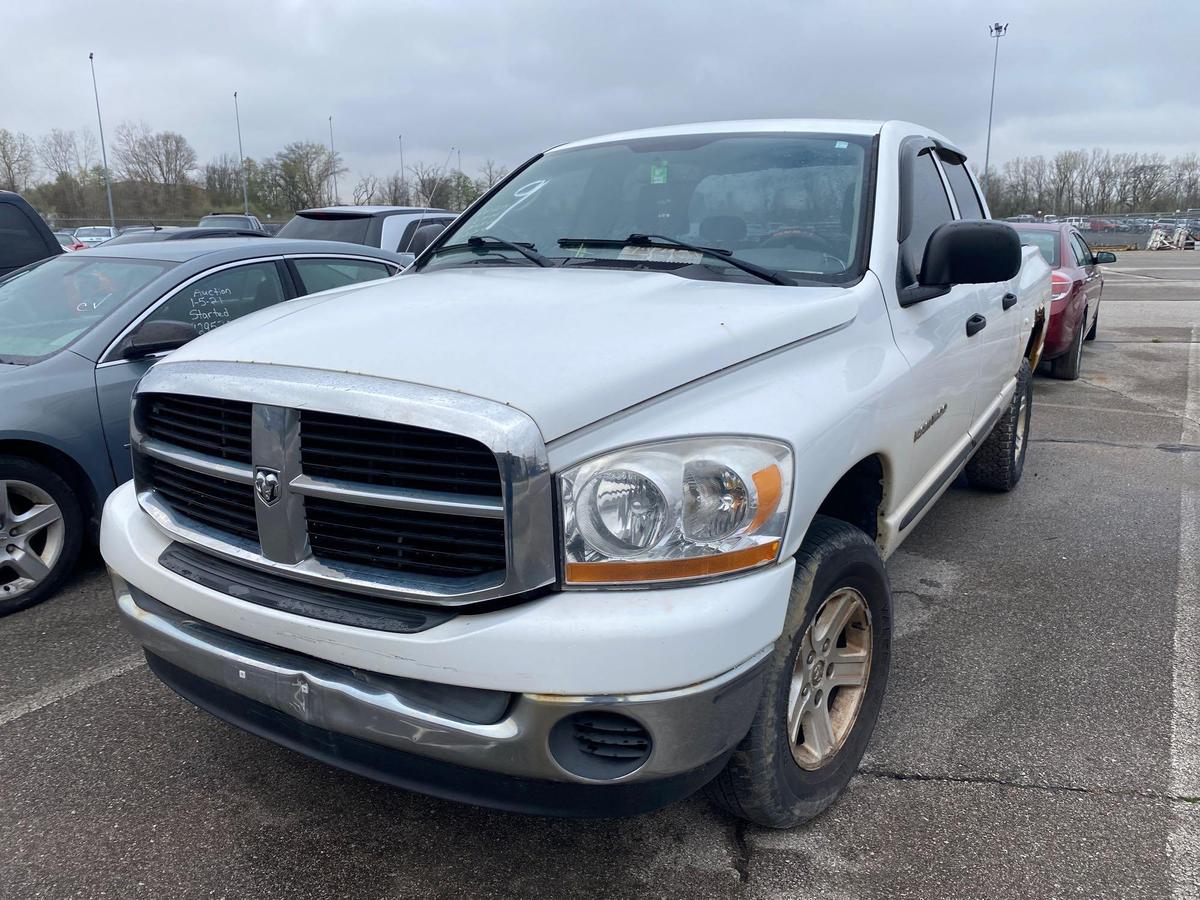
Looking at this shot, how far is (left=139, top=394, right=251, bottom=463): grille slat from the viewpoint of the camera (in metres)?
2.19

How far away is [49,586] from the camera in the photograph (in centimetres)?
411

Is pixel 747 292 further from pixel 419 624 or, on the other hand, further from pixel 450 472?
pixel 419 624

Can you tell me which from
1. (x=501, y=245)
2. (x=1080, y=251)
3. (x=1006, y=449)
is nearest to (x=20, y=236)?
(x=501, y=245)

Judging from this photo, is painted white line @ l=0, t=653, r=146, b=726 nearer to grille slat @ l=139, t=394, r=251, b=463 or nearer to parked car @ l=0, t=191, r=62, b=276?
grille slat @ l=139, t=394, r=251, b=463

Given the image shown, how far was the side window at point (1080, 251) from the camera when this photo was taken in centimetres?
1024

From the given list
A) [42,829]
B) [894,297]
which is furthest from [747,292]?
[42,829]

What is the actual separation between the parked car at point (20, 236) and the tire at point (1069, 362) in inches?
367

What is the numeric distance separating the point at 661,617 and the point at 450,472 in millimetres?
527

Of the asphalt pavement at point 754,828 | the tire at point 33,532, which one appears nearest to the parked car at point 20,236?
the tire at point 33,532

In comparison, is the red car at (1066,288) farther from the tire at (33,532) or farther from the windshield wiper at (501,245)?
the tire at (33,532)

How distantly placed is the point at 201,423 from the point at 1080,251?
10.8 metres

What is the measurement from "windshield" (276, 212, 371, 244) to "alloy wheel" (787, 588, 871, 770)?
287 inches

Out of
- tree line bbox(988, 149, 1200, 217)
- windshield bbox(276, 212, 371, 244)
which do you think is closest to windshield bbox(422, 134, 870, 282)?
windshield bbox(276, 212, 371, 244)

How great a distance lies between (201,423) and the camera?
2316 mm
